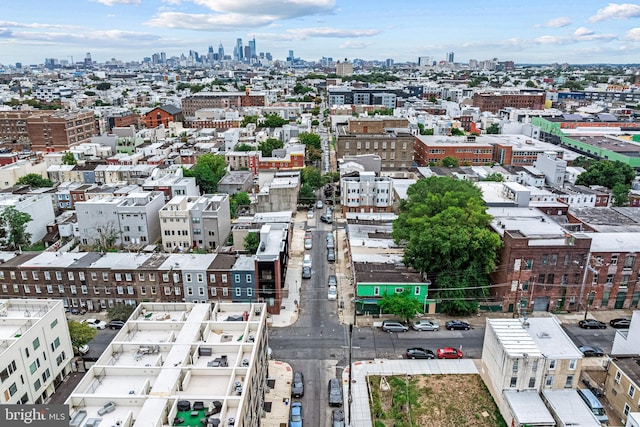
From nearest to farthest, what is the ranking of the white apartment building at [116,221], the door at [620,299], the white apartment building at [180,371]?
the white apartment building at [180,371] < the door at [620,299] < the white apartment building at [116,221]

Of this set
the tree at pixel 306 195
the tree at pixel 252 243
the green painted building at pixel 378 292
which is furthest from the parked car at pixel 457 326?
the tree at pixel 306 195

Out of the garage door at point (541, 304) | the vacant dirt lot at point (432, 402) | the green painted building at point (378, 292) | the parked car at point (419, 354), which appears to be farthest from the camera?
the garage door at point (541, 304)

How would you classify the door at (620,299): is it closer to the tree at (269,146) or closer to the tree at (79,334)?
the tree at (79,334)

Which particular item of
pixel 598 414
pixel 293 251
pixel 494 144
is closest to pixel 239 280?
pixel 293 251

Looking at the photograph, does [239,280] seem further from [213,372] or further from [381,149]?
[381,149]

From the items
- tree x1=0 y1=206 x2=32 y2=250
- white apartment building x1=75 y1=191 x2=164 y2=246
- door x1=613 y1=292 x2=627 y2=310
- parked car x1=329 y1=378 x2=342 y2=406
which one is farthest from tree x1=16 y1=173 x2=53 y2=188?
door x1=613 y1=292 x2=627 y2=310

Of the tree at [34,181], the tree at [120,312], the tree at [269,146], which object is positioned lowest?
the tree at [120,312]

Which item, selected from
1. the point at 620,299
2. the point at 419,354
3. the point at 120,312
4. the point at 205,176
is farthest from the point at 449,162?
the point at 120,312
